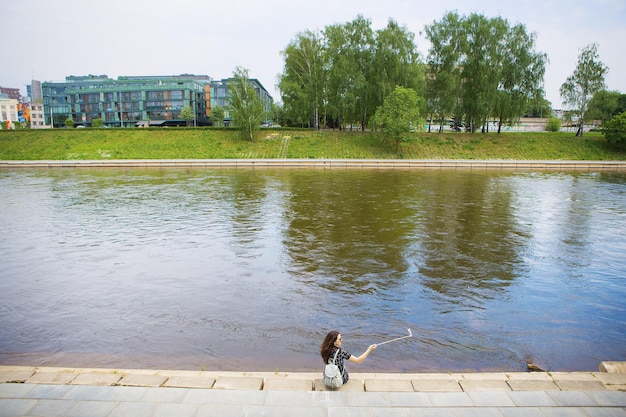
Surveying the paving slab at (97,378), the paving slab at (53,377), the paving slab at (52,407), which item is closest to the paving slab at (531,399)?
the paving slab at (97,378)

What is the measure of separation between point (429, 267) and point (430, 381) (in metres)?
6.92

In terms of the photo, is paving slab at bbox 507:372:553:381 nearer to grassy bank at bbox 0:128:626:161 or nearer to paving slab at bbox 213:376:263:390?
paving slab at bbox 213:376:263:390

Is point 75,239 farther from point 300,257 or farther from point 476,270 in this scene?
point 476,270

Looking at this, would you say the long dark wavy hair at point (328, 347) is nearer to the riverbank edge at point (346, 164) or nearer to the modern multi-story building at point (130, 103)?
the riverbank edge at point (346, 164)

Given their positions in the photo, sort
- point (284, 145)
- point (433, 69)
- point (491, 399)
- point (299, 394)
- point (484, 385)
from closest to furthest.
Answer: point (491, 399), point (299, 394), point (484, 385), point (284, 145), point (433, 69)

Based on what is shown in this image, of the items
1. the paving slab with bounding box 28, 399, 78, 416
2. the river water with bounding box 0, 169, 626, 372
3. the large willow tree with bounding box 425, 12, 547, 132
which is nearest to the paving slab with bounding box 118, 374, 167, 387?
the paving slab with bounding box 28, 399, 78, 416

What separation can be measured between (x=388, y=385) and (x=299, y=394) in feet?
4.22

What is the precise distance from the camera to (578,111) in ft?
190

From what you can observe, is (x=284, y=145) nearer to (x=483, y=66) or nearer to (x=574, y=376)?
(x=483, y=66)

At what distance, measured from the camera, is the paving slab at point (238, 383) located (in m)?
5.99

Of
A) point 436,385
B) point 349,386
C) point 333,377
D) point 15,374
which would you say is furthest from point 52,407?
point 436,385

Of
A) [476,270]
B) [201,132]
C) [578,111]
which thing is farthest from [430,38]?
[476,270]

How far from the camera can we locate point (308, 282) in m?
11.5

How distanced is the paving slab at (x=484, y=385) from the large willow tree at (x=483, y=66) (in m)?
54.2
